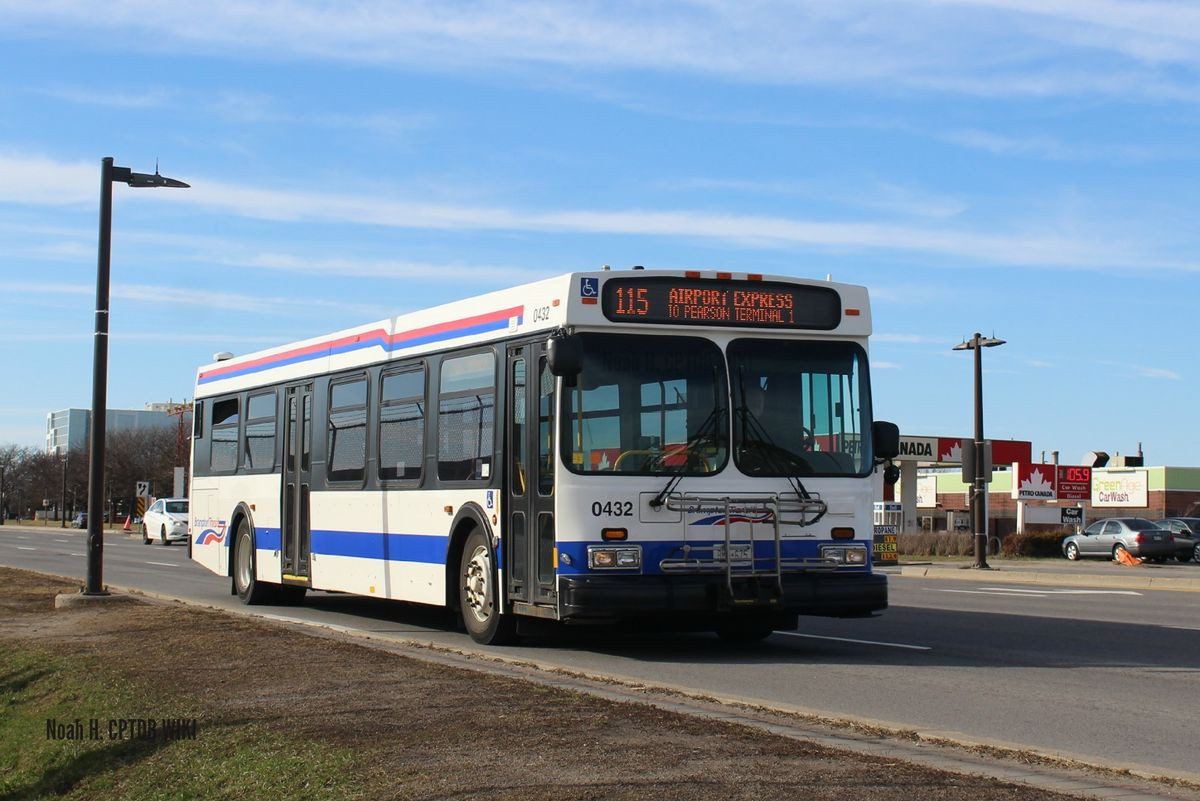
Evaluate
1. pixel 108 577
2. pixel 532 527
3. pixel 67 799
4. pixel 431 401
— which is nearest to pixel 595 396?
pixel 532 527

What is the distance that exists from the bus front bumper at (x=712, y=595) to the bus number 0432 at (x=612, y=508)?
527 mm

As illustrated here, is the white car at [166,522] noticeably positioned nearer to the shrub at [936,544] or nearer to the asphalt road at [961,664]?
the shrub at [936,544]

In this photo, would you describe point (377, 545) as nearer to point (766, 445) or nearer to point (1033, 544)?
point (766, 445)

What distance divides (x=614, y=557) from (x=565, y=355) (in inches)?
69.8

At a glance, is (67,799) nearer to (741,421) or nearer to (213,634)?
(213,634)

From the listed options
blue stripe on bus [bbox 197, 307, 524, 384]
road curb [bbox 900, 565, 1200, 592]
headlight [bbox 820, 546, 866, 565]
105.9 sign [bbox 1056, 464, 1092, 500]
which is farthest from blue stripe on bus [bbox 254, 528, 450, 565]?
105.9 sign [bbox 1056, 464, 1092, 500]

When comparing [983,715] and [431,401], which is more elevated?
[431,401]

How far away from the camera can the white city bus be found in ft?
40.5

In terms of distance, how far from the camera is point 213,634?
46.0 feet

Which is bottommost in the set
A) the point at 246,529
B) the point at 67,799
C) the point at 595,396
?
the point at 67,799

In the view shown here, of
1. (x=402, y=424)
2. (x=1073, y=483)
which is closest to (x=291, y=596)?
(x=402, y=424)

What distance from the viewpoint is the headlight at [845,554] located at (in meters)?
12.9

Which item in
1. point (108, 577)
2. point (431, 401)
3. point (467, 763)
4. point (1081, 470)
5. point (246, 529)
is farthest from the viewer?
point (1081, 470)

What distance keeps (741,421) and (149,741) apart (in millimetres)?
5882
